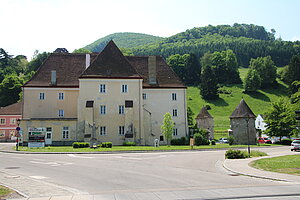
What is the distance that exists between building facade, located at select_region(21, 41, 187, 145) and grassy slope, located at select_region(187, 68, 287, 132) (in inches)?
1519

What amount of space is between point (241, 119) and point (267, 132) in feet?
22.2

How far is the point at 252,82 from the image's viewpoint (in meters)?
107

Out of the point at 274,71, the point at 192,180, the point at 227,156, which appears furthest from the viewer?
the point at 274,71

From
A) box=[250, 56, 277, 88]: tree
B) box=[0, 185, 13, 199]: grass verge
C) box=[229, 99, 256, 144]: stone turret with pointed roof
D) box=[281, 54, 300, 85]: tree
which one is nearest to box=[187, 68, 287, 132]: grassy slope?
box=[250, 56, 277, 88]: tree

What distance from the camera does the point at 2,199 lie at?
938 cm

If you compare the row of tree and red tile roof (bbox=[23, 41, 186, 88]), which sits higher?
the row of tree

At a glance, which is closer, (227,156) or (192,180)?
(192,180)

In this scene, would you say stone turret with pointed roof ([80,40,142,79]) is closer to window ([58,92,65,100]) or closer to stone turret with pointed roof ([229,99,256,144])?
window ([58,92,65,100])

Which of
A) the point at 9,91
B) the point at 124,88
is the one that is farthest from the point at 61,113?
the point at 9,91

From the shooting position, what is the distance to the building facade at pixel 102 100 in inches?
1600

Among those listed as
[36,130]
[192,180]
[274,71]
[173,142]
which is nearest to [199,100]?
[274,71]

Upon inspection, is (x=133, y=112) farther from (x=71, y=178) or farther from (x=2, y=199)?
(x=2, y=199)

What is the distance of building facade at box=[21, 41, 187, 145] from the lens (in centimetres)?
4064

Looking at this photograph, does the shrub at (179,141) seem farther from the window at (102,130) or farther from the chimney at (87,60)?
the chimney at (87,60)
